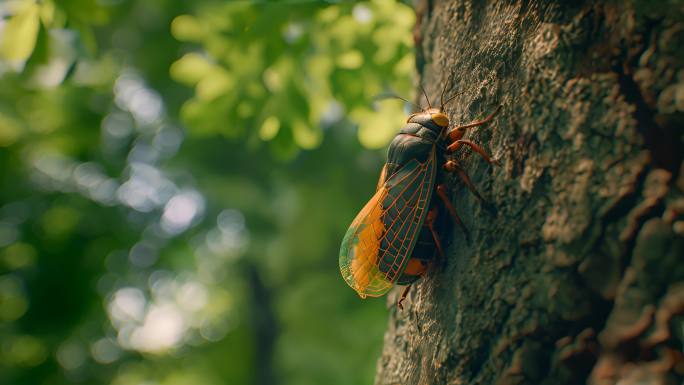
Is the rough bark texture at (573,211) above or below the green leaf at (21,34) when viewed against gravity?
below

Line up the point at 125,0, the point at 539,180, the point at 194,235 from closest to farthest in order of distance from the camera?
the point at 539,180
the point at 125,0
the point at 194,235

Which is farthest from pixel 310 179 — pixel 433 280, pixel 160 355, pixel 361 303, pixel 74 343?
pixel 433 280

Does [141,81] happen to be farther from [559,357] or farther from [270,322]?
[559,357]

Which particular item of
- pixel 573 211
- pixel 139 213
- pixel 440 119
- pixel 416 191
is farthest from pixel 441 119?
pixel 139 213

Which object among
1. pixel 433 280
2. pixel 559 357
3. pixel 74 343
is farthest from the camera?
pixel 74 343

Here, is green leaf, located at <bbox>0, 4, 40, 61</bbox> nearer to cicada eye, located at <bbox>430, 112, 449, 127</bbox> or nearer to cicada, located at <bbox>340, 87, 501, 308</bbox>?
cicada, located at <bbox>340, 87, 501, 308</bbox>

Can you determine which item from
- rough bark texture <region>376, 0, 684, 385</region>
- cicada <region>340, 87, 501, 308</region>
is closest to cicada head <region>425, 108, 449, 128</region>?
cicada <region>340, 87, 501, 308</region>

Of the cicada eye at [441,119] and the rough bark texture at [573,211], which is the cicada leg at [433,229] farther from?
the cicada eye at [441,119]

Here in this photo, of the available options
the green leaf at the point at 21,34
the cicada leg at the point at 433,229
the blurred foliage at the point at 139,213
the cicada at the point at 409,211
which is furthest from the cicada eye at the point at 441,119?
the blurred foliage at the point at 139,213
